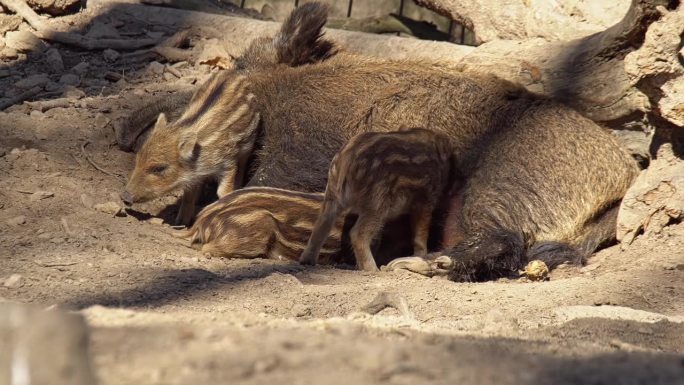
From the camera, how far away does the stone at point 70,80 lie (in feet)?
24.2

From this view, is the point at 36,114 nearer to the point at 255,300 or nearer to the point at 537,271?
the point at 255,300

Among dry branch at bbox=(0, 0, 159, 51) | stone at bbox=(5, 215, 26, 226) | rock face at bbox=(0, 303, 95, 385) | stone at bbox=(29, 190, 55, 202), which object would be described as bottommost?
stone at bbox=(5, 215, 26, 226)

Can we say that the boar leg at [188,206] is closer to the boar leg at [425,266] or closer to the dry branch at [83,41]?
the boar leg at [425,266]

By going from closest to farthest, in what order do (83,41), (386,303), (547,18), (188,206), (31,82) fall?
(386,303) < (188,206) < (547,18) < (31,82) < (83,41)

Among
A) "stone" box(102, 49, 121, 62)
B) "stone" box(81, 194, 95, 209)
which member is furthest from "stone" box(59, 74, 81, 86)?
"stone" box(81, 194, 95, 209)

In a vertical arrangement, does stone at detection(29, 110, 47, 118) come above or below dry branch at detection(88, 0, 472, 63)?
below

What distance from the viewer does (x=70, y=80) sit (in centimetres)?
740

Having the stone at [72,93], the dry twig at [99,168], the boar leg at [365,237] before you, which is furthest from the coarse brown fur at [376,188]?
the stone at [72,93]

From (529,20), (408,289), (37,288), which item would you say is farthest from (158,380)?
(529,20)

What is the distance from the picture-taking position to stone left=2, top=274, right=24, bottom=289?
13.5 feet

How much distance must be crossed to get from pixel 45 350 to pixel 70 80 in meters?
5.83

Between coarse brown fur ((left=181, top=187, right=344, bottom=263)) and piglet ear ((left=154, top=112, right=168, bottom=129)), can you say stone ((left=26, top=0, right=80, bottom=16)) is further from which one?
coarse brown fur ((left=181, top=187, right=344, bottom=263))

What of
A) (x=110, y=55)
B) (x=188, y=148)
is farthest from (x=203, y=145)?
(x=110, y=55)

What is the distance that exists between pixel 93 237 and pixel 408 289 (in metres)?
1.59
